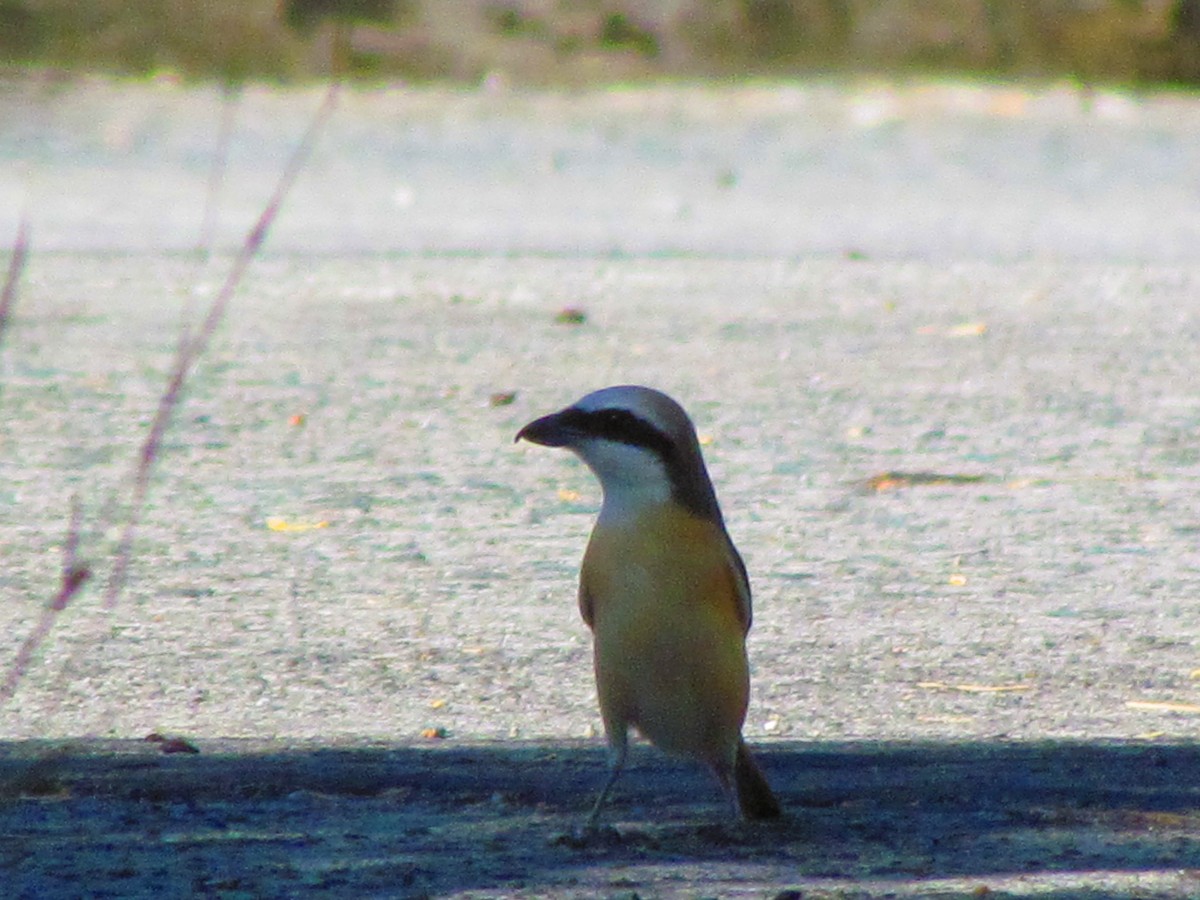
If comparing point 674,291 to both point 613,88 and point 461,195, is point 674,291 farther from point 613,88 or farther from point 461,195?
point 613,88

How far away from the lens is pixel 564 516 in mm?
7082

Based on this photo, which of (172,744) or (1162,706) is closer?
(172,744)

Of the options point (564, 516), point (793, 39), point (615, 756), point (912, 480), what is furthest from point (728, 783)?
point (793, 39)

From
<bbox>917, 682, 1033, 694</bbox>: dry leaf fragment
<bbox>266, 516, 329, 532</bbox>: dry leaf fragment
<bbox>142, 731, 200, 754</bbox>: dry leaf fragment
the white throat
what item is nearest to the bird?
the white throat

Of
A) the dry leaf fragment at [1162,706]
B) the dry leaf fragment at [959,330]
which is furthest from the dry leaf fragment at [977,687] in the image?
the dry leaf fragment at [959,330]

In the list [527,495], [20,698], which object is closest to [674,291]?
[527,495]

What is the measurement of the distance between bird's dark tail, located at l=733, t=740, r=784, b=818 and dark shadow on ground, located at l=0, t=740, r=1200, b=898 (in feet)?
0.15

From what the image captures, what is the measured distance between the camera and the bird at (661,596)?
13.1 feet

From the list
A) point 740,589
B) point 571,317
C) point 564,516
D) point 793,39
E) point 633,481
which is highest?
point 633,481

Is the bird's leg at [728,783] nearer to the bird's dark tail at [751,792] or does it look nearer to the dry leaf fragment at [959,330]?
the bird's dark tail at [751,792]

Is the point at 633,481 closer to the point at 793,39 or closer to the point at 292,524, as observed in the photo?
the point at 292,524

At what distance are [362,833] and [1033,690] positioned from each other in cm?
192

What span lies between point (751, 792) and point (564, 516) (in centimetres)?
301

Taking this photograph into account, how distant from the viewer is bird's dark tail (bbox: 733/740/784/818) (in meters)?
4.13
